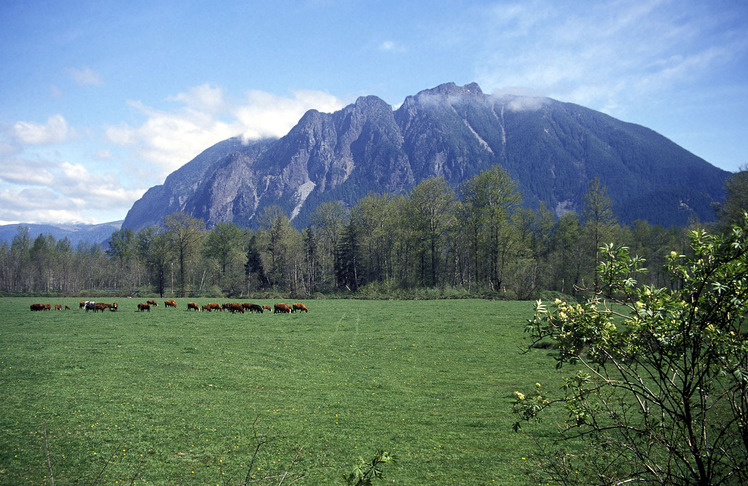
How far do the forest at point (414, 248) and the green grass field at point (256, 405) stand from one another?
A: 33.2 metres

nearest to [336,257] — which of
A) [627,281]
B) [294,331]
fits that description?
[294,331]

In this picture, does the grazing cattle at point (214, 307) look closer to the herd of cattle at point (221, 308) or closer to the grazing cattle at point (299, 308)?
the herd of cattle at point (221, 308)

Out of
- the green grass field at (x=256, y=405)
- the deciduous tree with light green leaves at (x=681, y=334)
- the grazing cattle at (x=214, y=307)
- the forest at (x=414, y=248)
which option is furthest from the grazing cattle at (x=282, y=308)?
the deciduous tree with light green leaves at (x=681, y=334)

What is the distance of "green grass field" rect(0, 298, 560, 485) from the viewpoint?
8469 millimetres

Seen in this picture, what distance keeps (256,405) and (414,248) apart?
5474cm

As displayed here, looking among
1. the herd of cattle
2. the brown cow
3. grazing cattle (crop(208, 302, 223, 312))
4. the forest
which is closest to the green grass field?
the herd of cattle

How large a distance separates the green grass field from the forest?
3322 centimetres

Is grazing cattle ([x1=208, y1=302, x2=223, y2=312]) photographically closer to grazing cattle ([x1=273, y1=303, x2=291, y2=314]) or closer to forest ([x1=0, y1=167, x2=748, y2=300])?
grazing cattle ([x1=273, y1=303, x2=291, y2=314])

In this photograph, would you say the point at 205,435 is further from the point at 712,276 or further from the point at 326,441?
the point at 712,276

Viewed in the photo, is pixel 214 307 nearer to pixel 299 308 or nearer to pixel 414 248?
pixel 299 308

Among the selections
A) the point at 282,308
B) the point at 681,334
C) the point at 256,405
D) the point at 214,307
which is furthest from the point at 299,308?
the point at 681,334

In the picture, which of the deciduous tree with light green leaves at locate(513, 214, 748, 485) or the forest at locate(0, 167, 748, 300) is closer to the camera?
the deciduous tree with light green leaves at locate(513, 214, 748, 485)

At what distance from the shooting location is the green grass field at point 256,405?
27.8ft

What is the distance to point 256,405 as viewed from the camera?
40.2ft
